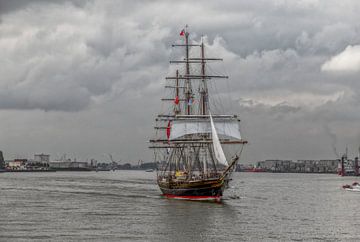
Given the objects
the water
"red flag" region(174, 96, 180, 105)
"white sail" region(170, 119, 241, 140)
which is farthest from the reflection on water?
"red flag" region(174, 96, 180, 105)

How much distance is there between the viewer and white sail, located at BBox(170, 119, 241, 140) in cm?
9469

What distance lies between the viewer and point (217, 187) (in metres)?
81.6

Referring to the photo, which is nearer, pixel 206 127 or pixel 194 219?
pixel 194 219

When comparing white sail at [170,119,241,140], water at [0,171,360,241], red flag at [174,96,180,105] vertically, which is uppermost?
red flag at [174,96,180,105]

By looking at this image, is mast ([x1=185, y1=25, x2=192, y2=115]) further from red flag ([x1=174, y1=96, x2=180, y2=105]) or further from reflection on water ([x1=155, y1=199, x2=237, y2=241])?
reflection on water ([x1=155, y1=199, x2=237, y2=241])

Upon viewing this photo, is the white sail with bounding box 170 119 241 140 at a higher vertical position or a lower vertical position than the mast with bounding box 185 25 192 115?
lower

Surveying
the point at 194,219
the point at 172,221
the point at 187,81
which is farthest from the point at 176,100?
the point at 172,221

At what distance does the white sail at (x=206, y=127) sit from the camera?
3728 inches

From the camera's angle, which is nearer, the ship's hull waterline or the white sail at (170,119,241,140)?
the ship's hull waterline

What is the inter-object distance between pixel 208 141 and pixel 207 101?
6.34 m

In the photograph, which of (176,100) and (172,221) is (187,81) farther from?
(172,221)

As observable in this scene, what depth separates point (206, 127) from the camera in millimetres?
94750

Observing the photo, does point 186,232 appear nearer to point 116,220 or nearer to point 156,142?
point 116,220

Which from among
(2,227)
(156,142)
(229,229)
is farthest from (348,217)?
(156,142)
